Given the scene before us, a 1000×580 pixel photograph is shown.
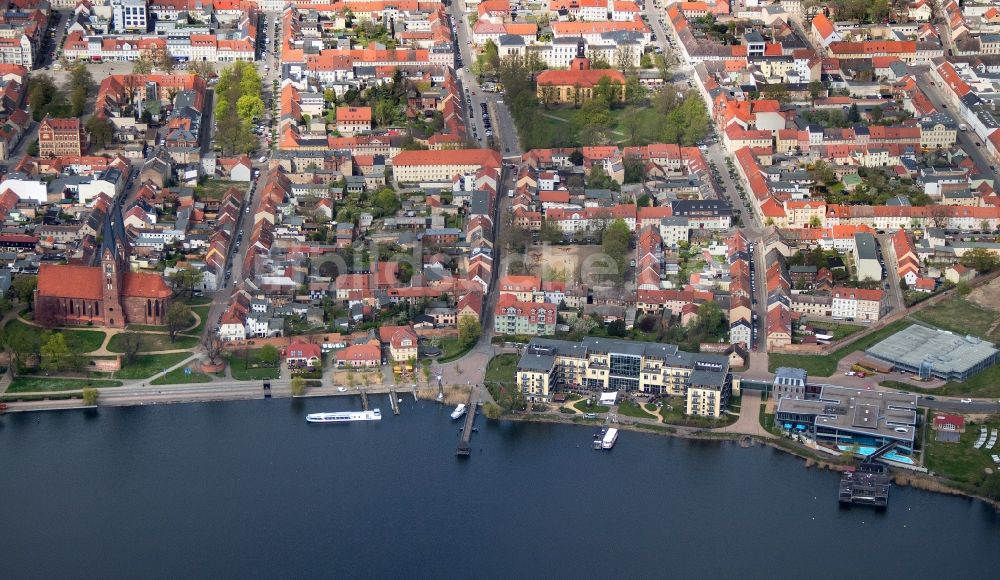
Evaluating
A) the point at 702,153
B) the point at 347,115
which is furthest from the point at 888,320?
the point at 347,115

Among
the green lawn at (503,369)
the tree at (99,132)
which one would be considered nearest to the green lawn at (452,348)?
the green lawn at (503,369)

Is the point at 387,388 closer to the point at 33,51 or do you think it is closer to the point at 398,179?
the point at 398,179

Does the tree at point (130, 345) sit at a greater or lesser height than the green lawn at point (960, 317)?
lesser

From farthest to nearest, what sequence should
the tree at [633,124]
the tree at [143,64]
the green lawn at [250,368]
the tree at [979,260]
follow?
the tree at [143,64] < the tree at [633,124] < the tree at [979,260] < the green lawn at [250,368]

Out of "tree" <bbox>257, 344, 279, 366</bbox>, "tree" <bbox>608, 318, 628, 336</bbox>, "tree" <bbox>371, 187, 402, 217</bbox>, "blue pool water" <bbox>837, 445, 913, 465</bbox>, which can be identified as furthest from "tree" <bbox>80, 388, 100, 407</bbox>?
"blue pool water" <bbox>837, 445, 913, 465</bbox>

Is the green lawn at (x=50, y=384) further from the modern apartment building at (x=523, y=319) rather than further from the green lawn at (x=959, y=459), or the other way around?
the green lawn at (x=959, y=459)

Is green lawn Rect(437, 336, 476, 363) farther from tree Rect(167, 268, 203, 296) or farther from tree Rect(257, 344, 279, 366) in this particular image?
tree Rect(167, 268, 203, 296)

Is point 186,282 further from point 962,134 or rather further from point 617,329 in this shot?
point 962,134
